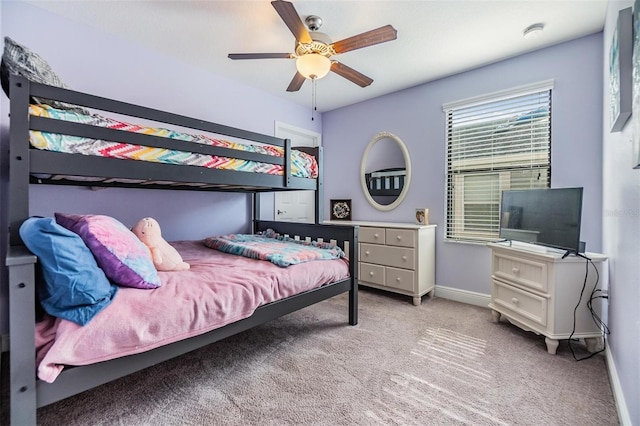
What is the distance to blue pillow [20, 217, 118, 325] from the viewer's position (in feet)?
3.42

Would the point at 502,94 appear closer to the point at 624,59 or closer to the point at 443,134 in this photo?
the point at 443,134

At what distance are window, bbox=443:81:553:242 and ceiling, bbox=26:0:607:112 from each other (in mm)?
424

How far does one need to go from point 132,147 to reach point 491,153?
9.97ft

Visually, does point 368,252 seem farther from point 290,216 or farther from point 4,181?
point 4,181

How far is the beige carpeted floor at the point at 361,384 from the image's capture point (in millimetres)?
1354

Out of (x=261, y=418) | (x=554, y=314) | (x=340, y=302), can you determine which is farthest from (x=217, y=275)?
(x=554, y=314)

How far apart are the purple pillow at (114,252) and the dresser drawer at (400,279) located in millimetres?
2286

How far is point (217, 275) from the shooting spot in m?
1.67

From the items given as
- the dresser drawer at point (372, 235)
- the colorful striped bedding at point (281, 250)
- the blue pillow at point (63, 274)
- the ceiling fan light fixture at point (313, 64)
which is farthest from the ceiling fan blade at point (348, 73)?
the blue pillow at point (63, 274)

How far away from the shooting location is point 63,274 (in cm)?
106

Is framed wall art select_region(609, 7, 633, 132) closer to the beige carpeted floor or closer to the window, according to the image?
the window

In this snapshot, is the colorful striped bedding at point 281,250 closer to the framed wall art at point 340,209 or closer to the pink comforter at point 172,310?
the pink comforter at point 172,310

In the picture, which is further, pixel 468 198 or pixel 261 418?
pixel 468 198

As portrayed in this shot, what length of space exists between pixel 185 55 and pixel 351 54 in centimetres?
157
